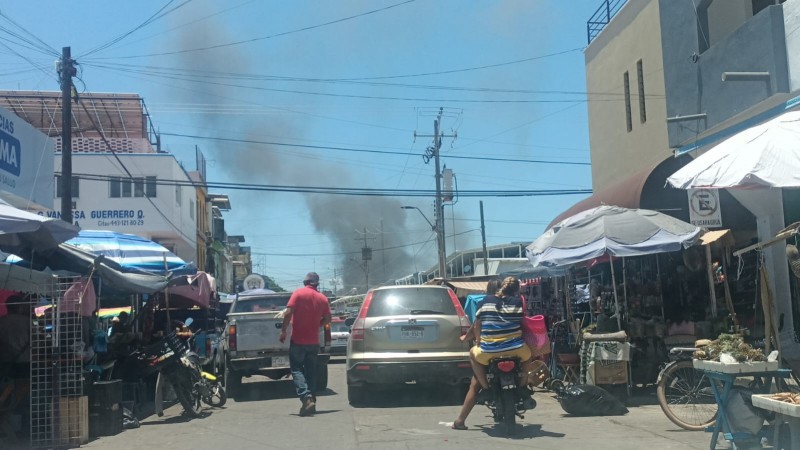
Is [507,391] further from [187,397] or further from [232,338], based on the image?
[232,338]

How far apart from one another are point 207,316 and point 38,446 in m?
10.4

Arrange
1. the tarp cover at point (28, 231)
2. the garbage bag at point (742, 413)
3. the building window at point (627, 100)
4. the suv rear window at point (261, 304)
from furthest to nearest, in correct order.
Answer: the building window at point (627, 100)
the suv rear window at point (261, 304)
the tarp cover at point (28, 231)
the garbage bag at point (742, 413)

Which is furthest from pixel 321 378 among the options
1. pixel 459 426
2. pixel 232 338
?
pixel 459 426

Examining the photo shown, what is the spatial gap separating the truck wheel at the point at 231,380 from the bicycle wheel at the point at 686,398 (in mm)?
7143

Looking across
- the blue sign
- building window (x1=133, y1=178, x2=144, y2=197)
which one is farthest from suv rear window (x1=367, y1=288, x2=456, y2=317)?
building window (x1=133, y1=178, x2=144, y2=197)

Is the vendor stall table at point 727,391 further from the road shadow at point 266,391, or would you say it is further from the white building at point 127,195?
the white building at point 127,195

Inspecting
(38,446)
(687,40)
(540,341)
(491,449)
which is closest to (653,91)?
(687,40)

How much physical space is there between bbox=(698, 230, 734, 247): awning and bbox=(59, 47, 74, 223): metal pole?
1406 centimetres

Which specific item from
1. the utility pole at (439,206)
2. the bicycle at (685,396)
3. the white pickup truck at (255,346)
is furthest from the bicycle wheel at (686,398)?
the utility pole at (439,206)

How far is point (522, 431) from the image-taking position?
807 centimetres

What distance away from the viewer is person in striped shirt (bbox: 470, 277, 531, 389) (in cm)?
784

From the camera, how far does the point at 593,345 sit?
9992 mm

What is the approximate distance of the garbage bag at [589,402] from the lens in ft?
29.6

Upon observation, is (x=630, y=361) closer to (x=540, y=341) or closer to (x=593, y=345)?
(x=593, y=345)
